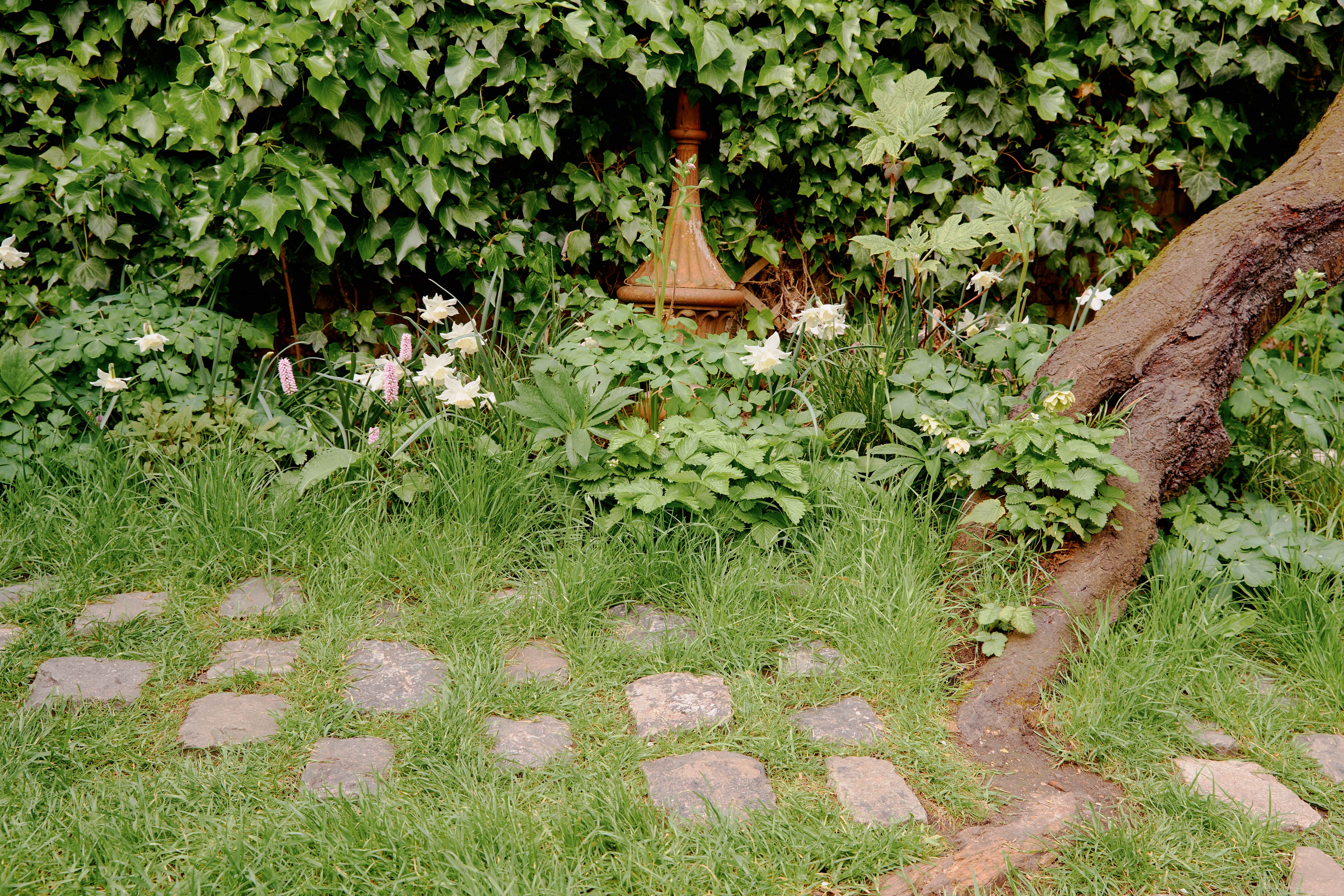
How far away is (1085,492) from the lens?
2.24 m

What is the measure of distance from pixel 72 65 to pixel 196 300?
0.86 m

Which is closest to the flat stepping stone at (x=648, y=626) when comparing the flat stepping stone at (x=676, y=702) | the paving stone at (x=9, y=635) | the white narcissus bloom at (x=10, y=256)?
the flat stepping stone at (x=676, y=702)

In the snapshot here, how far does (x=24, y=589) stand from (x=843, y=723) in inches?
78.1

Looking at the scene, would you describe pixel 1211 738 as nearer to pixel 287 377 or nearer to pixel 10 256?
pixel 287 377

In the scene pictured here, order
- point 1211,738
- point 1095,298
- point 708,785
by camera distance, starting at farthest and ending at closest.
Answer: point 1095,298, point 1211,738, point 708,785

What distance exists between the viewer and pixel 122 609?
2248mm

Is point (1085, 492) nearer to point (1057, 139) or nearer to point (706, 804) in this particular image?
point (706, 804)

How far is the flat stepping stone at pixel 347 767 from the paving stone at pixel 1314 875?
5.19 feet

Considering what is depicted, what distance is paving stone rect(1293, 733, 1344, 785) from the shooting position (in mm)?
1897

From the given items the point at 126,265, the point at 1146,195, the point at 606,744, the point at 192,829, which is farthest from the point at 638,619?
the point at 1146,195

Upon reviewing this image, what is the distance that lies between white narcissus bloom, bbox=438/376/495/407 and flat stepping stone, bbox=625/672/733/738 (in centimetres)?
99

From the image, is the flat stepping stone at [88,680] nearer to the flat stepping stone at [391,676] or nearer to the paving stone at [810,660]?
the flat stepping stone at [391,676]

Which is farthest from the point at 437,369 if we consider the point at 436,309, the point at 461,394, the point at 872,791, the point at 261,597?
the point at 872,791

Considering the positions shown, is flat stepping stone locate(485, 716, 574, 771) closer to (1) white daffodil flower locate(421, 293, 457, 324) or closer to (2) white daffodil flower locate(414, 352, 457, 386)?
(2) white daffodil flower locate(414, 352, 457, 386)
